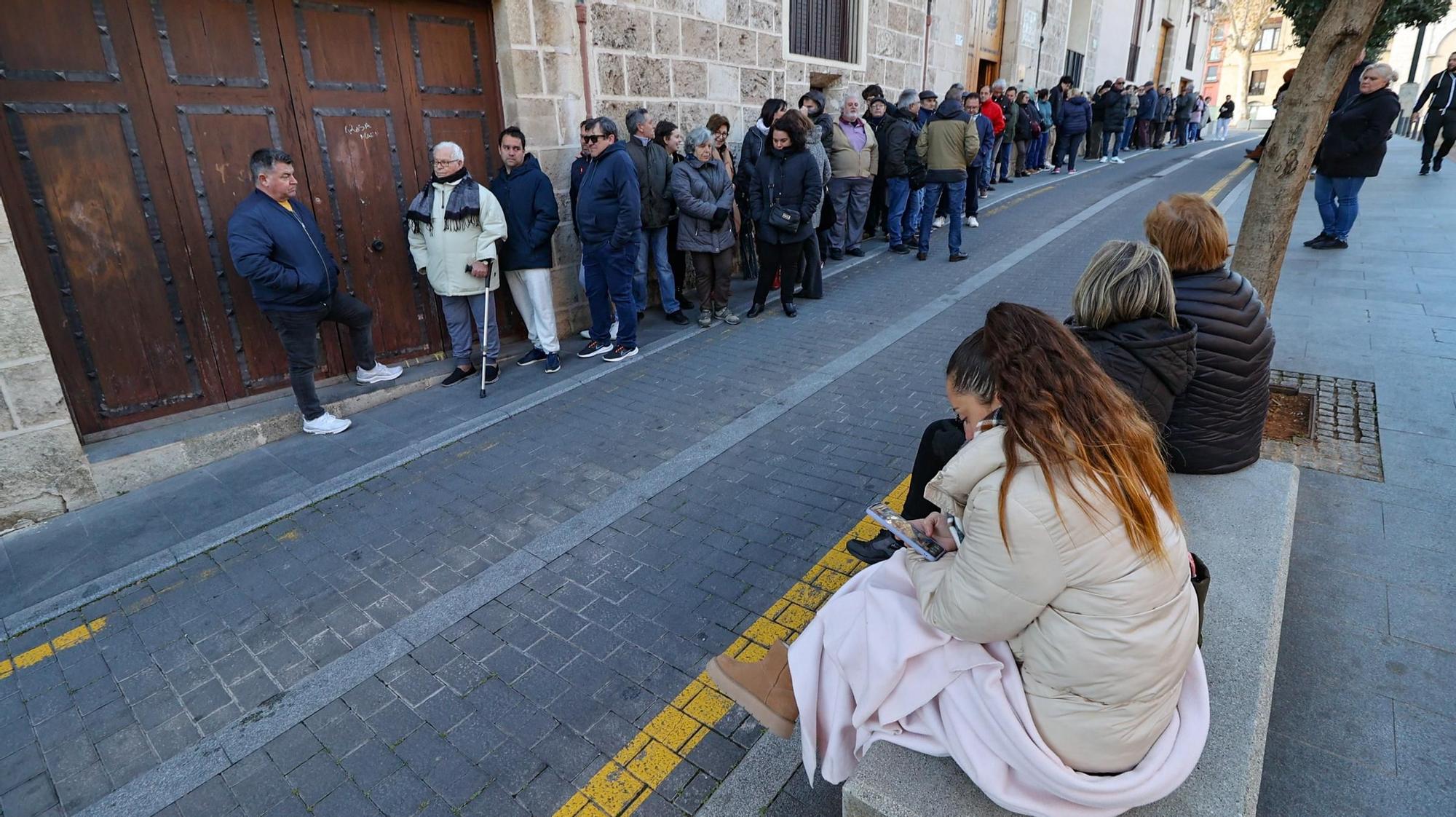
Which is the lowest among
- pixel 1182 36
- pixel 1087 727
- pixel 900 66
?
pixel 1087 727

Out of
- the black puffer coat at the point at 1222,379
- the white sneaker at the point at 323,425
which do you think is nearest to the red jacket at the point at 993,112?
the black puffer coat at the point at 1222,379

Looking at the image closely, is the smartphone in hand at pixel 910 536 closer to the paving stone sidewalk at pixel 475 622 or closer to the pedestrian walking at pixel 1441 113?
the paving stone sidewalk at pixel 475 622

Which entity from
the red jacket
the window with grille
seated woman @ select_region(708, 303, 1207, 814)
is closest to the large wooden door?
seated woman @ select_region(708, 303, 1207, 814)

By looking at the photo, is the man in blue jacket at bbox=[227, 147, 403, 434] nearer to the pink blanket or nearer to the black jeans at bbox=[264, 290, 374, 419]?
the black jeans at bbox=[264, 290, 374, 419]

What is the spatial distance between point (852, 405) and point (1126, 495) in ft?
12.4

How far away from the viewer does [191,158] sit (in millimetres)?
5137

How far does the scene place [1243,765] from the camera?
78.9 inches

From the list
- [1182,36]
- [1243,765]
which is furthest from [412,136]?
[1182,36]

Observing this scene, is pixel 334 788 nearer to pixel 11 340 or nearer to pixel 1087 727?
pixel 1087 727

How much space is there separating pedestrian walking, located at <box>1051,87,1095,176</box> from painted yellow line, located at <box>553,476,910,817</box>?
55.5ft

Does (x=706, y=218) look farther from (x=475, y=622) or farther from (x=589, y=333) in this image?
(x=475, y=622)

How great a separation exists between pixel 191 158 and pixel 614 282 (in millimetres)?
3160

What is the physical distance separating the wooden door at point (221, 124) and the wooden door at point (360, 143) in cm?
15

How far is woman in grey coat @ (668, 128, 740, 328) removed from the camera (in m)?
7.38
